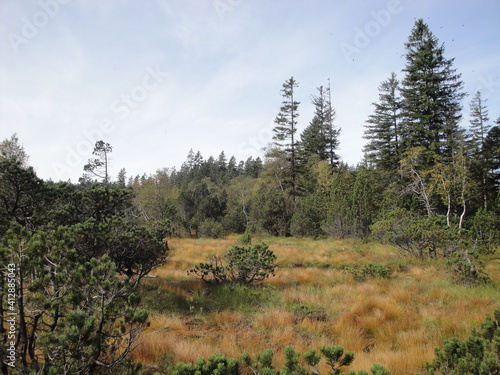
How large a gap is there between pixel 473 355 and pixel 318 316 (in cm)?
301

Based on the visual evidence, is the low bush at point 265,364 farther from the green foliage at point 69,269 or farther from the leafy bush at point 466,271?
the leafy bush at point 466,271

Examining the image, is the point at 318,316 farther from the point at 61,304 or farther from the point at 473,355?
the point at 61,304

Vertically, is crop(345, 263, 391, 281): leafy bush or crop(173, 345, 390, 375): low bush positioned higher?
crop(173, 345, 390, 375): low bush

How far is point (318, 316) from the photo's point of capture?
5.23 m

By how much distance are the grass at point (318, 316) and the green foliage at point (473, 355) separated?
2.80 feet

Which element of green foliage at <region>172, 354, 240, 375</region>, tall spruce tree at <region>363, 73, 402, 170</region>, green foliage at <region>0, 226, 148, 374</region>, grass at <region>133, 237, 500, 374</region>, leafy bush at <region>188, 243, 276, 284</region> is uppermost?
tall spruce tree at <region>363, 73, 402, 170</region>

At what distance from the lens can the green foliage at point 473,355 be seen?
7.07ft

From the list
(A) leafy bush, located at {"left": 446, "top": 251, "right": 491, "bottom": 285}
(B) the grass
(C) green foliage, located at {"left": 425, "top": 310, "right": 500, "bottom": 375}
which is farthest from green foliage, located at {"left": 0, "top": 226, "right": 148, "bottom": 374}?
(A) leafy bush, located at {"left": 446, "top": 251, "right": 491, "bottom": 285}

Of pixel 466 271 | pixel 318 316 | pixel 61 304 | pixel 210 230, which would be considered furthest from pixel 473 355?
pixel 210 230

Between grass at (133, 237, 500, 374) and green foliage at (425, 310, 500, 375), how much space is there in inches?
33.6

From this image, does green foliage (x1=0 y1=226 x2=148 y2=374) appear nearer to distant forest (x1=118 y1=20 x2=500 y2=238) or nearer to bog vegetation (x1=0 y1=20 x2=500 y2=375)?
bog vegetation (x1=0 y1=20 x2=500 y2=375)

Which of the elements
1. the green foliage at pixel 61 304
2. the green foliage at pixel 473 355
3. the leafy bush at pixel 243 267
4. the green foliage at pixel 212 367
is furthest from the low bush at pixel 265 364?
the leafy bush at pixel 243 267

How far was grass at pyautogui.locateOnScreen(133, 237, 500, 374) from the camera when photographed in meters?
3.71

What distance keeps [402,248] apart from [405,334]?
7667mm
